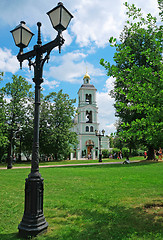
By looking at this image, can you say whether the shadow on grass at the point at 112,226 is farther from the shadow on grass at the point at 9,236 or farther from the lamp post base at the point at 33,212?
the shadow on grass at the point at 9,236

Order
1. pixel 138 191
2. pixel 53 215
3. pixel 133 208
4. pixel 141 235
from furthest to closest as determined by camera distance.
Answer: pixel 138 191 < pixel 133 208 < pixel 53 215 < pixel 141 235

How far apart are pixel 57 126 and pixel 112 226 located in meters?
32.8

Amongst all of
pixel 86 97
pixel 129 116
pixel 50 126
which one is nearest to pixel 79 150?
pixel 86 97

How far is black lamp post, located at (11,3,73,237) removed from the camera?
4266 millimetres

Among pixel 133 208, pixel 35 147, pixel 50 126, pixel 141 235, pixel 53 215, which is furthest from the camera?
pixel 50 126

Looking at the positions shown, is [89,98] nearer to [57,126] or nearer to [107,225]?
[57,126]

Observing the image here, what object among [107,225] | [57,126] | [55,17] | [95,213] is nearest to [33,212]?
[107,225]

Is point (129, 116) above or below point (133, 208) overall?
above

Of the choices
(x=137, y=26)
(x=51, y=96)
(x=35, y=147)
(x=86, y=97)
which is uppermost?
(x=86, y=97)

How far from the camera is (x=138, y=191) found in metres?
7.88

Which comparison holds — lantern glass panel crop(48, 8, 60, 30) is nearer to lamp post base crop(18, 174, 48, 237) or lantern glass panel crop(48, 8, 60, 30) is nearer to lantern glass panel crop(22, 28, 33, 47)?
lantern glass panel crop(22, 28, 33, 47)

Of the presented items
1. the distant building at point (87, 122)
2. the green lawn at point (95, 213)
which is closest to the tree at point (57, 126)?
the distant building at point (87, 122)

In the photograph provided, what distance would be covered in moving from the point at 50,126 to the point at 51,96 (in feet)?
19.9

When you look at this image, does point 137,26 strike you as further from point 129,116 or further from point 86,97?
point 86,97
